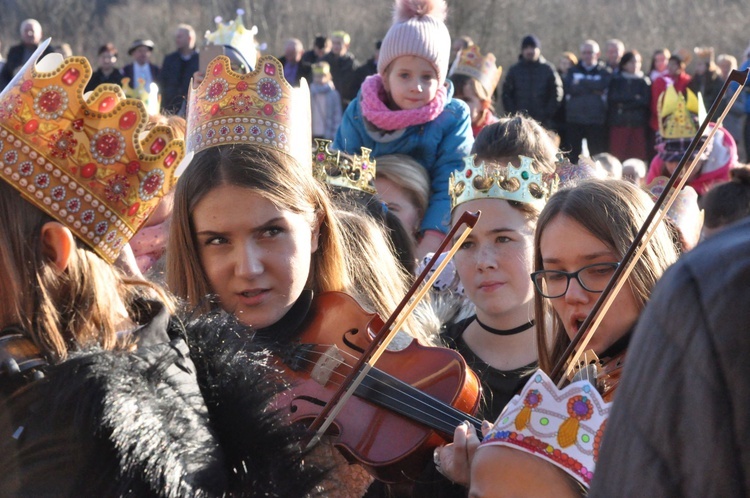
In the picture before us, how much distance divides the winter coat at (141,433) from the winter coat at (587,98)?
12.0 metres

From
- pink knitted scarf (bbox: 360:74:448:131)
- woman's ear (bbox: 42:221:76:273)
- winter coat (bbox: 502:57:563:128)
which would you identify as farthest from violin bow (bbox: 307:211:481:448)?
winter coat (bbox: 502:57:563:128)

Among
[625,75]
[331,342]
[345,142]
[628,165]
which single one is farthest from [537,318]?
[625,75]

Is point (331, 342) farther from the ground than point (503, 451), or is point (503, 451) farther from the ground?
point (331, 342)

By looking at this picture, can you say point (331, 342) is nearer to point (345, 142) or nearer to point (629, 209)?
point (629, 209)

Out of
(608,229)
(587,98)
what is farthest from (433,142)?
(587,98)

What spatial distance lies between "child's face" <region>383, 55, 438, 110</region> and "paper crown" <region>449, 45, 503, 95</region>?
1.77 meters

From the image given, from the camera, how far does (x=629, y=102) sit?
44.8ft

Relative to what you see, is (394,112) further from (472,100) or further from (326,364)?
(326,364)

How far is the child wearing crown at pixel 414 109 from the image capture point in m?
5.64

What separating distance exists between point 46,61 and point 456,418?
47.4 inches

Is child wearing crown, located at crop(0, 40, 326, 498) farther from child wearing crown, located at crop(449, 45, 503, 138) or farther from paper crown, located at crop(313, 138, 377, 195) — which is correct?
child wearing crown, located at crop(449, 45, 503, 138)

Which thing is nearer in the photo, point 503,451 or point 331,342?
point 503,451

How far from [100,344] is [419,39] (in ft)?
13.9

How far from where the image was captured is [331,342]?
2.88 m
